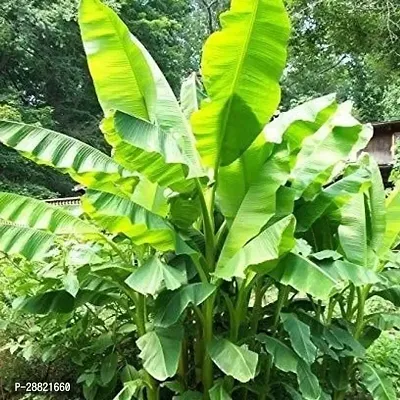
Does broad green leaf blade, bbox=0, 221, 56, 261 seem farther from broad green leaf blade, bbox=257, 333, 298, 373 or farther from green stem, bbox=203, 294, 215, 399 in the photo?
broad green leaf blade, bbox=257, 333, 298, 373

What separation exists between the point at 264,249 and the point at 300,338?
46cm

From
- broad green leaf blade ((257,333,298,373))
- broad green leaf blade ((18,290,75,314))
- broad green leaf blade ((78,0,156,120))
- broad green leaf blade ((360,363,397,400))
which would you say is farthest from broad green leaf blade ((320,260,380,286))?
broad green leaf blade ((18,290,75,314))

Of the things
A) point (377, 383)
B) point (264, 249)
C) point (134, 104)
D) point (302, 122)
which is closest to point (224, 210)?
point (264, 249)

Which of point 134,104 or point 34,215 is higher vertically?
point 134,104

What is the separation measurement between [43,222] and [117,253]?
45 centimetres

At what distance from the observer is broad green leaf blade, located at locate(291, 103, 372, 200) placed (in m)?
2.36

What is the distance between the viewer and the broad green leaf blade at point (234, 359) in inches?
81.7

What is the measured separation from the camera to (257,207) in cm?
227

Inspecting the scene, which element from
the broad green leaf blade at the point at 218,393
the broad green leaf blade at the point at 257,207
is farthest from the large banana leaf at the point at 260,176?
the broad green leaf blade at the point at 218,393

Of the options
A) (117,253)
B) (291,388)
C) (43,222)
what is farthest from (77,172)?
(291,388)

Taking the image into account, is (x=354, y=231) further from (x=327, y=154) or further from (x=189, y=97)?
(x=189, y=97)

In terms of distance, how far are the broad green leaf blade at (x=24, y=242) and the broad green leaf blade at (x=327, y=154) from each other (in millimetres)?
1140

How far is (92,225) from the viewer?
243cm

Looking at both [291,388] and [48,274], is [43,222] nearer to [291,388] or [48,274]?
[48,274]
